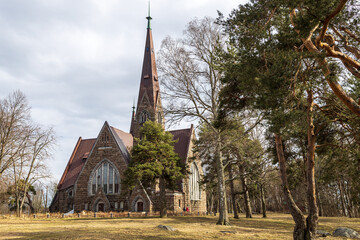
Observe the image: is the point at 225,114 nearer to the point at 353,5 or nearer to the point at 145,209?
the point at 353,5

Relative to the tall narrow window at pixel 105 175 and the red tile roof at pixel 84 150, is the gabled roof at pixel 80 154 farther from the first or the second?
the tall narrow window at pixel 105 175

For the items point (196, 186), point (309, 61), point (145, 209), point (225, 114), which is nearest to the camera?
point (309, 61)

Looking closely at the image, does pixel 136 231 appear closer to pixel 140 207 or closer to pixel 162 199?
pixel 162 199

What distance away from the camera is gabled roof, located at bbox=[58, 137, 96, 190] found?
40.3 m

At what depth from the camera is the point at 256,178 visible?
24.4m

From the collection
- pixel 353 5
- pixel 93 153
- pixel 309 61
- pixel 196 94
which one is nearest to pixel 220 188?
pixel 196 94

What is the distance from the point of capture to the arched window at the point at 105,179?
36.4 metres

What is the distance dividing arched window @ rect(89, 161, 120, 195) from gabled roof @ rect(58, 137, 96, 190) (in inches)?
158

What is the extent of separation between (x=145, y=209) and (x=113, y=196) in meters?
5.90

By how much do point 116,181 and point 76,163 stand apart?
9.85 meters

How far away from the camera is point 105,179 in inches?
1452

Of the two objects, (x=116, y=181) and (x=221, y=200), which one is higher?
(x=116, y=181)

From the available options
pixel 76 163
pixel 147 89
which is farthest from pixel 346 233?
pixel 76 163

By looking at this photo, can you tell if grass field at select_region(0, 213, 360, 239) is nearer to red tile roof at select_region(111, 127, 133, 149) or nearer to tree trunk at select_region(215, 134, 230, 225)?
tree trunk at select_region(215, 134, 230, 225)
